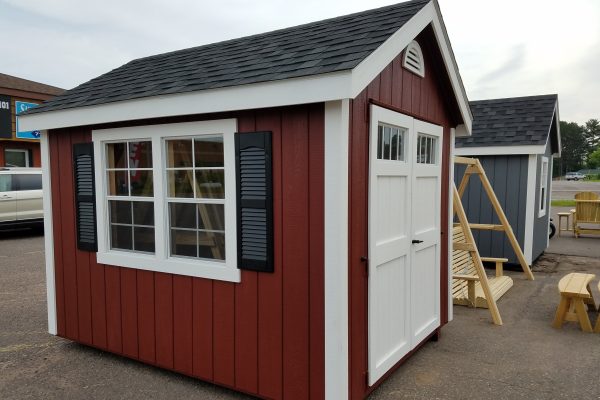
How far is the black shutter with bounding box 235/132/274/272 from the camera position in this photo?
3.03 metres

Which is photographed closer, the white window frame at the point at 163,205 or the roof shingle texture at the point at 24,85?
the white window frame at the point at 163,205

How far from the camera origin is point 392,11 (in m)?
3.67

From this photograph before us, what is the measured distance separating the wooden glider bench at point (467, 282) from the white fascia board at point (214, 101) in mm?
3593

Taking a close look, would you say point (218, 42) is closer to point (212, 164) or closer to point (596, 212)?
point (212, 164)

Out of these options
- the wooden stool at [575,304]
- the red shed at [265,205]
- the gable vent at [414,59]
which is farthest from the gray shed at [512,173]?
the gable vent at [414,59]

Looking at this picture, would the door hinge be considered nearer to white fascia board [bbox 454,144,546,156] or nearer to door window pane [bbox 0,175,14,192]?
white fascia board [bbox 454,144,546,156]

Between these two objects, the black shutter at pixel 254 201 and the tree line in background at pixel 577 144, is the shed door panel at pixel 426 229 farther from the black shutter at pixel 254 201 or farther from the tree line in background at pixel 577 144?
the tree line in background at pixel 577 144

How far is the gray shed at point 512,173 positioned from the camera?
7.99 metres

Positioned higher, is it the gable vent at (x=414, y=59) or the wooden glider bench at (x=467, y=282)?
the gable vent at (x=414, y=59)

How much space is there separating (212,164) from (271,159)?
1.78ft

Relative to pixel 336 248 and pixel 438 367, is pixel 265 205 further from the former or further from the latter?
pixel 438 367

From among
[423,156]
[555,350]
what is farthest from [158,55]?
[555,350]

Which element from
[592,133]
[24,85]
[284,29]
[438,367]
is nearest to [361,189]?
[438,367]

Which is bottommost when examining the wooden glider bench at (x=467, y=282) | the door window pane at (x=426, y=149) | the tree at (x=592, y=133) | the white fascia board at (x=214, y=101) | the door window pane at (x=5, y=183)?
the wooden glider bench at (x=467, y=282)
